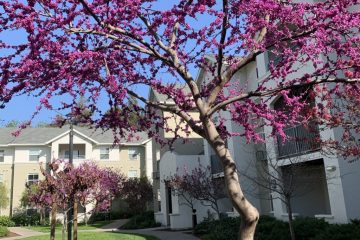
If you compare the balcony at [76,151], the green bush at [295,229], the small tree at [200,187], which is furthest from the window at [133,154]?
the green bush at [295,229]

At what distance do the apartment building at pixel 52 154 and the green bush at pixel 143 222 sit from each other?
418 inches

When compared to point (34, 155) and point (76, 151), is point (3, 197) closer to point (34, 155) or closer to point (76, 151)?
point (34, 155)

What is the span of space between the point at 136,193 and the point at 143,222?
485 centimetres

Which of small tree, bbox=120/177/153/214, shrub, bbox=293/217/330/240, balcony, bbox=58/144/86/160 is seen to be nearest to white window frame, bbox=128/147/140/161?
balcony, bbox=58/144/86/160

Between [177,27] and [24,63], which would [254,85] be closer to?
[177,27]

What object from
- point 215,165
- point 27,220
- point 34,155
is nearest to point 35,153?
point 34,155

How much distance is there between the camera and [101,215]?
39875 mm

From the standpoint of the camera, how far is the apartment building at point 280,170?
14.0 m

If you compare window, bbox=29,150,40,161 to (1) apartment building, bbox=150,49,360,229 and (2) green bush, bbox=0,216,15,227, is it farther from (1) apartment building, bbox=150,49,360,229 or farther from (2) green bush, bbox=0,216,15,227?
(1) apartment building, bbox=150,49,360,229

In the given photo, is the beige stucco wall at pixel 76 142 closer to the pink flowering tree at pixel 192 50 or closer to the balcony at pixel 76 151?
the balcony at pixel 76 151

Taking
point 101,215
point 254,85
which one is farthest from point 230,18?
point 101,215

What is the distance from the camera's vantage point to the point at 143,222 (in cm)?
3070

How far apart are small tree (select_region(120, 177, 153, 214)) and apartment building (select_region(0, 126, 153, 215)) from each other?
22.5 ft

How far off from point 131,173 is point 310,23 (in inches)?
1552
